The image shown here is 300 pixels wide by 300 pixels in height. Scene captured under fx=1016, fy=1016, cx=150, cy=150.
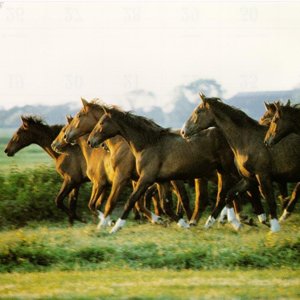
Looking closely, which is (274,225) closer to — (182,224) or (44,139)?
(182,224)

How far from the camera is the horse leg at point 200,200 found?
15.9 meters

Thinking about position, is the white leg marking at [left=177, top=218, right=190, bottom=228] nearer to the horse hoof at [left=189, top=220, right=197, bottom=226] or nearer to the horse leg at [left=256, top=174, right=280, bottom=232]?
the horse hoof at [left=189, top=220, right=197, bottom=226]

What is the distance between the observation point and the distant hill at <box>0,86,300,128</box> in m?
17.0

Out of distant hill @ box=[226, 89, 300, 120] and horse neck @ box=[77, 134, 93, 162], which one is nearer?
horse neck @ box=[77, 134, 93, 162]

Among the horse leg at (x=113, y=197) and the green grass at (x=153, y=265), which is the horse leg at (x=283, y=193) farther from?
the horse leg at (x=113, y=197)

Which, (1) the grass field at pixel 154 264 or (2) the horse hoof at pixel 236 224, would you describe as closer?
(1) the grass field at pixel 154 264

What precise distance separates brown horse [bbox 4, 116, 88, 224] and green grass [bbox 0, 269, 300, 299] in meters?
4.62

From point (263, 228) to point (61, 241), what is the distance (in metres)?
3.05

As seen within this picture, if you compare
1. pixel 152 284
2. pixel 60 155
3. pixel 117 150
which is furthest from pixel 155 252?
pixel 60 155

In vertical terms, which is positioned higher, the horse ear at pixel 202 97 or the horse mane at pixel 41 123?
the horse ear at pixel 202 97

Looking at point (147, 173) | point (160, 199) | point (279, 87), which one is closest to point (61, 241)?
point (147, 173)

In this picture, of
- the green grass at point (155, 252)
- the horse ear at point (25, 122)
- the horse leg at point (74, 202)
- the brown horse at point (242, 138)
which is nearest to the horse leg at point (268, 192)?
the brown horse at point (242, 138)

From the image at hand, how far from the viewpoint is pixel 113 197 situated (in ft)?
51.3

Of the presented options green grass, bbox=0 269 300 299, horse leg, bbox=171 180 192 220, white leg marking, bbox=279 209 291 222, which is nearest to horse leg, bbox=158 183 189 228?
horse leg, bbox=171 180 192 220
